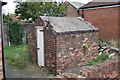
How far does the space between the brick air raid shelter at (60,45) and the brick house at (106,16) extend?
245 cm

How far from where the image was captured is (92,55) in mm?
6945

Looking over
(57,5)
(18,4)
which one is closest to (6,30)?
(18,4)

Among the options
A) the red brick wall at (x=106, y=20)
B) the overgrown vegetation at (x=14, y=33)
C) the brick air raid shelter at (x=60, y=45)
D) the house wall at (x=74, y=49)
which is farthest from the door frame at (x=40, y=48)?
the overgrown vegetation at (x=14, y=33)

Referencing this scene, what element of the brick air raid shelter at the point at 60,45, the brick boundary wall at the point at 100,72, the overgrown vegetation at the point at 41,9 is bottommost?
the brick boundary wall at the point at 100,72

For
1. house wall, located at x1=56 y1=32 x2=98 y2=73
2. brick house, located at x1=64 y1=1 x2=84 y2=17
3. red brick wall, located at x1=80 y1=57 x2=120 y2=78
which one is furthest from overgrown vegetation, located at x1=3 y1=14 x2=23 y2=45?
red brick wall, located at x1=80 y1=57 x2=120 y2=78

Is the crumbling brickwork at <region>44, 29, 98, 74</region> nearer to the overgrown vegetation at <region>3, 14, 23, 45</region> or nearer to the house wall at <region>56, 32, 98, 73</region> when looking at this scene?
the house wall at <region>56, 32, 98, 73</region>

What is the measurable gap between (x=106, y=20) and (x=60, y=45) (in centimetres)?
505

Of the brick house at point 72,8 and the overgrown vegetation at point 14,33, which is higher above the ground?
the brick house at point 72,8

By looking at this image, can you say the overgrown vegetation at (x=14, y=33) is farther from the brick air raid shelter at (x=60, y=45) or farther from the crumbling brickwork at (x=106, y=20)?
the crumbling brickwork at (x=106, y=20)

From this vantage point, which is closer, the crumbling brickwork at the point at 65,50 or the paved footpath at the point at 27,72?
the crumbling brickwork at the point at 65,50

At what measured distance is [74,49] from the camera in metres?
6.02

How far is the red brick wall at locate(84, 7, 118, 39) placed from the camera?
8703mm

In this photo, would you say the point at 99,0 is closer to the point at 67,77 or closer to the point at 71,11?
the point at 71,11

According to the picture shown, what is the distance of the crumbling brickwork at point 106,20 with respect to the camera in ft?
28.5
